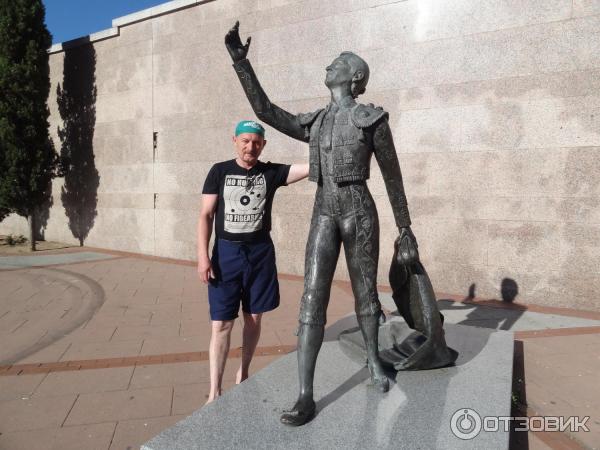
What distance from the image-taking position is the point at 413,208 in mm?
6785

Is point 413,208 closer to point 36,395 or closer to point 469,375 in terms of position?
point 469,375

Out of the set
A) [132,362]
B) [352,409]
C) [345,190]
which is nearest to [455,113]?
[345,190]

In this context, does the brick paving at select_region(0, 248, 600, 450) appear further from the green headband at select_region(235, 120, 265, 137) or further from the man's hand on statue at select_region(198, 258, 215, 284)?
the green headband at select_region(235, 120, 265, 137)

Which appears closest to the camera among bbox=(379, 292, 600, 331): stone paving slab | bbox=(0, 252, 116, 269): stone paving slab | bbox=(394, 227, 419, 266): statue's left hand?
bbox=(394, 227, 419, 266): statue's left hand

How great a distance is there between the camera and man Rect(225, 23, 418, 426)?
8.59 ft

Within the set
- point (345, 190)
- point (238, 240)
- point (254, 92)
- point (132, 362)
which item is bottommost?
point (132, 362)

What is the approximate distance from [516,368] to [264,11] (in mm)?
7215

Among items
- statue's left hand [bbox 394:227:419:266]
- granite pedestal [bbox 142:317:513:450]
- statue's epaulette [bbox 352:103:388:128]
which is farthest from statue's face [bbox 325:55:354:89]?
granite pedestal [bbox 142:317:513:450]

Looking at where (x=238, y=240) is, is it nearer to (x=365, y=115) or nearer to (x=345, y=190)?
(x=345, y=190)

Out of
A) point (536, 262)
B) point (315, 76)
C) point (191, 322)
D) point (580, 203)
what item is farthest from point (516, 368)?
point (315, 76)

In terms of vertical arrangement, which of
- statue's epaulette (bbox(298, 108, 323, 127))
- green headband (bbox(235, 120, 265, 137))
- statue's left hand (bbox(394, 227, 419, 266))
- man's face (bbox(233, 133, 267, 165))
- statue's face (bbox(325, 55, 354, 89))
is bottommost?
statue's left hand (bbox(394, 227, 419, 266))

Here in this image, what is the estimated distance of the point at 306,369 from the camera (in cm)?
252

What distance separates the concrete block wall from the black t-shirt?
427cm

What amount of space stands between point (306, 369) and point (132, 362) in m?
2.26
